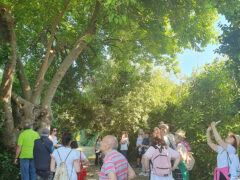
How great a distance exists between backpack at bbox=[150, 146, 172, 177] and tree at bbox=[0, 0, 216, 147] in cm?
404

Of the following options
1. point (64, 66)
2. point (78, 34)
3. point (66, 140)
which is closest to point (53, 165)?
point (66, 140)

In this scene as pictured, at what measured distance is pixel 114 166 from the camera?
3.06 metres

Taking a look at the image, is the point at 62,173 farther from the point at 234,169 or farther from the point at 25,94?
the point at 25,94

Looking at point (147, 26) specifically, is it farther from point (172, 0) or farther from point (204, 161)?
point (204, 161)

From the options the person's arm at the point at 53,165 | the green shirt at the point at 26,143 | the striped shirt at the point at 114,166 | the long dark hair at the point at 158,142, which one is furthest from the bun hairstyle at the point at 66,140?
the green shirt at the point at 26,143

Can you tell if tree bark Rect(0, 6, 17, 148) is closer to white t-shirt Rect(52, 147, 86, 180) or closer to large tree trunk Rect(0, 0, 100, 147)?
large tree trunk Rect(0, 0, 100, 147)

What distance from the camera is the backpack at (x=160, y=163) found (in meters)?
4.01

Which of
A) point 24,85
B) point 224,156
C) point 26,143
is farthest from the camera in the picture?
point 24,85

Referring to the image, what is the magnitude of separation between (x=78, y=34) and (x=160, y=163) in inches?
371

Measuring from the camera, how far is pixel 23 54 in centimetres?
1203

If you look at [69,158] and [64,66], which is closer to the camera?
[69,158]

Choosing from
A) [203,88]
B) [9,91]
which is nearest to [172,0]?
[203,88]

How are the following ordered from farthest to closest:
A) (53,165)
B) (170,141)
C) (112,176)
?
(170,141)
(53,165)
(112,176)

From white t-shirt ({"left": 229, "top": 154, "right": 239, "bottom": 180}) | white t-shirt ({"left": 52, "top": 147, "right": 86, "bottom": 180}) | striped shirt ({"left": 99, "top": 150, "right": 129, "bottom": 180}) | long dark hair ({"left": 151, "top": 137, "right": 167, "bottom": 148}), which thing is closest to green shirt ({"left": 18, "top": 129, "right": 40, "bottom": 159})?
white t-shirt ({"left": 52, "top": 147, "right": 86, "bottom": 180})
